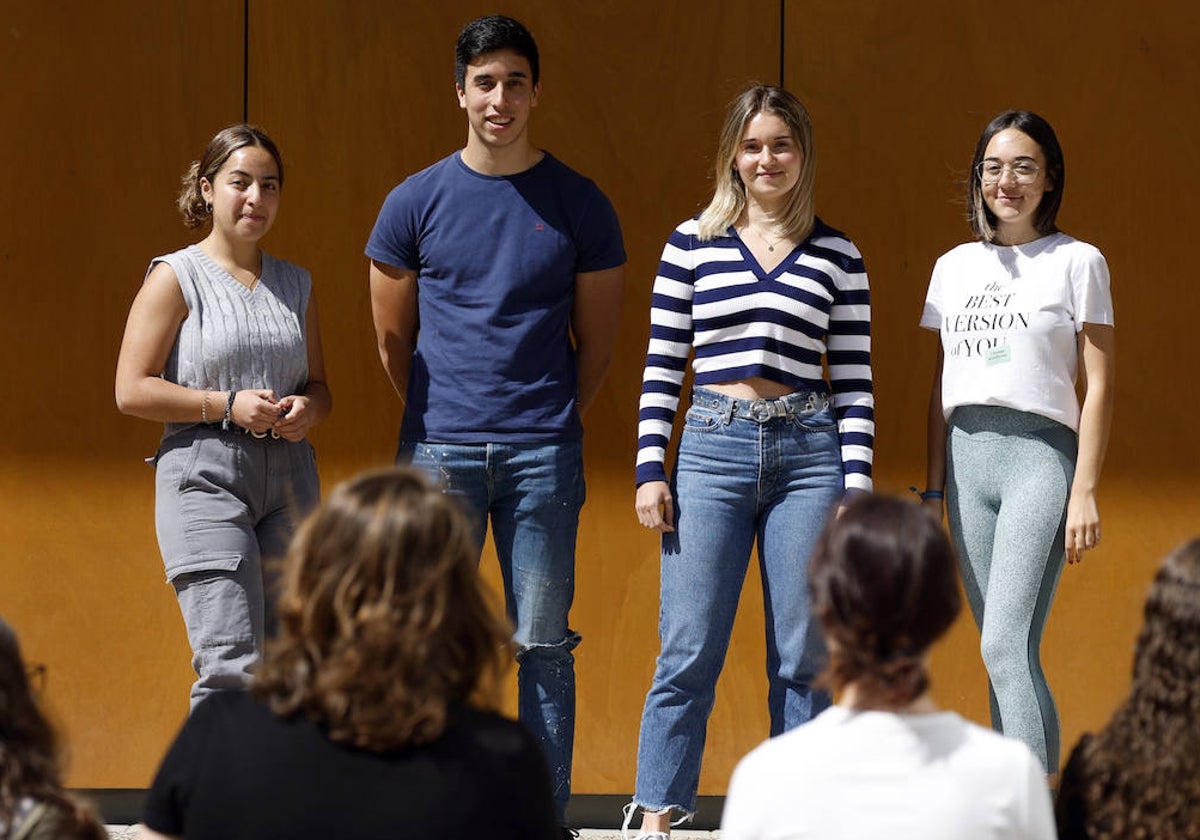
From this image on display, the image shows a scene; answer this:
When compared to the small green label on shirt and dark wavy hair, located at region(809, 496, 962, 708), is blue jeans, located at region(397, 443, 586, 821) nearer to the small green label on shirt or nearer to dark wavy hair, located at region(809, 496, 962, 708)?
the small green label on shirt

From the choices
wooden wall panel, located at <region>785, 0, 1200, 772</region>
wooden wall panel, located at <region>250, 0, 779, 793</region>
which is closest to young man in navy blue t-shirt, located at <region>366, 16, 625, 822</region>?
wooden wall panel, located at <region>250, 0, 779, 793</region>

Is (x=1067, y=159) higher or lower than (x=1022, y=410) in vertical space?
higher

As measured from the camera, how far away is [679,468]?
342 centimetres

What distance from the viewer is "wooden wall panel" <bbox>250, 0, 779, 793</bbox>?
167 inches

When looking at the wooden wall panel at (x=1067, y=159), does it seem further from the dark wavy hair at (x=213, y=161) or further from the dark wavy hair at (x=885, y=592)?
the dark wavy hair at (x=885, y=592)

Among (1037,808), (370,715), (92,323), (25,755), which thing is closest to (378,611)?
(370,715)

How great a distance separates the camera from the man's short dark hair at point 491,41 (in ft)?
11.5

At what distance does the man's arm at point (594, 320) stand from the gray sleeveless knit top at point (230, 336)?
651 millimetres

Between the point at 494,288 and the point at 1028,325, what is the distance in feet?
3.94

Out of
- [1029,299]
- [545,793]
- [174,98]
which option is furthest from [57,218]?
[545,793]

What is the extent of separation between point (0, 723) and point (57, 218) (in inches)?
109

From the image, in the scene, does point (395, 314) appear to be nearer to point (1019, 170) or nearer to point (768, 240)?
point (768, 240)

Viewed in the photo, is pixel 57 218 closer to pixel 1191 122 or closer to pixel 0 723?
pixel 0 723

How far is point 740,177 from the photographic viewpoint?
11.6 feet
